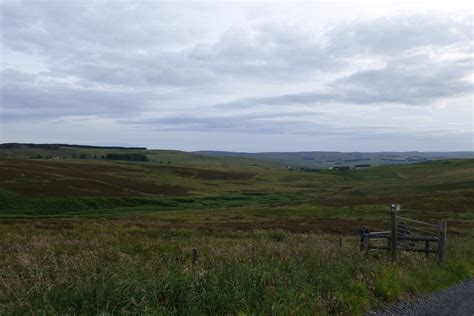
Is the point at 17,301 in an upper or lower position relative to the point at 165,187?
upper

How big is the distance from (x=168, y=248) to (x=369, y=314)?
7777 millimetres

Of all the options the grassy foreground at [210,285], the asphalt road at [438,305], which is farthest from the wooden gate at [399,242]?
the asphalt road at [438,305]

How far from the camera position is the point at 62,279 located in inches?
253

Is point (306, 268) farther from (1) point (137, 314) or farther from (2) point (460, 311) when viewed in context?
(1) point (137, 314)

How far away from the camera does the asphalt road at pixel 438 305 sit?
350 inches

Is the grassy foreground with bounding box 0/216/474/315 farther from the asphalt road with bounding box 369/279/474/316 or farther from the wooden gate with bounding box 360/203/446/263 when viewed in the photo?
the wooden gate with bounding box 360/203/446/263

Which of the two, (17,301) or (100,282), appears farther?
(100,282)

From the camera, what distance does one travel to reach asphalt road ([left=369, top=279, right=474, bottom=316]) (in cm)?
889

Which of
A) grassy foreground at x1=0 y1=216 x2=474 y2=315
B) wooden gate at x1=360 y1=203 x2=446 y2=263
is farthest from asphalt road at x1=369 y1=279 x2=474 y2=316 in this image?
wooden gate at x1=360 y1=203 x2=446 y2=263

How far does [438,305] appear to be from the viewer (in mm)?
9609

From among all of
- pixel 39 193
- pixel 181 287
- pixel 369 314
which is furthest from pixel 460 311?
Result: pixel 39 193

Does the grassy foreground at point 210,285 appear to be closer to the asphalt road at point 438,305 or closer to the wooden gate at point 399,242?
the asphalt road at point 438,305

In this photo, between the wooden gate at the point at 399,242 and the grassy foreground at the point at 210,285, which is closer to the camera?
the grassy foreground at the point at 210,285

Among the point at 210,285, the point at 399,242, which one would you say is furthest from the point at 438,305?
the point at 399,242
